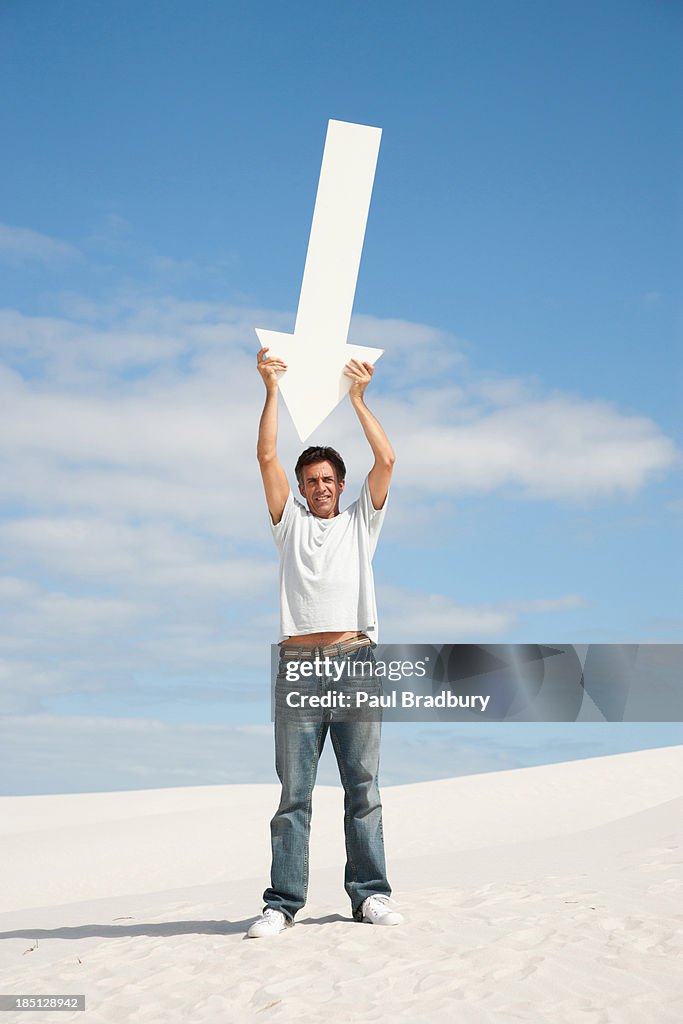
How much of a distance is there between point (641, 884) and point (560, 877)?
29.5 inches

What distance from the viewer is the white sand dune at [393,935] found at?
4.54m

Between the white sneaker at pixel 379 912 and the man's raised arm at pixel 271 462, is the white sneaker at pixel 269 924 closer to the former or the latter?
the white sneaker at pixel 379 912

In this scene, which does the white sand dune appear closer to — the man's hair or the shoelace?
the shoelace

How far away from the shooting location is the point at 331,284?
600 cm

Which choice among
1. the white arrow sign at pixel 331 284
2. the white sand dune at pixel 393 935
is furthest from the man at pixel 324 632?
the white sand dune at pixel 393 935

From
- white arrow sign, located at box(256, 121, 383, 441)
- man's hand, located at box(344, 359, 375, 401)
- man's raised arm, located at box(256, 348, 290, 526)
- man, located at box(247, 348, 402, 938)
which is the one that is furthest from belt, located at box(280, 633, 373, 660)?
man's hand, located at box(344, 359, 375, 401)

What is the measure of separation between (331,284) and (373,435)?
998mm

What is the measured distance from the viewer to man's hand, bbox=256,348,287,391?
19.0ft

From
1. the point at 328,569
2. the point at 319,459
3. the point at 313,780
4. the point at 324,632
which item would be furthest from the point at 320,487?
the point at 313,780

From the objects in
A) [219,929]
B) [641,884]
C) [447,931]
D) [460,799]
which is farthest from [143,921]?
[460,799]

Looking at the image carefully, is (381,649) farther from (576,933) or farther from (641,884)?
(641,884)

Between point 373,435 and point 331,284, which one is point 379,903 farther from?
point 331,284

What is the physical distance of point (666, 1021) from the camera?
14.1 ft

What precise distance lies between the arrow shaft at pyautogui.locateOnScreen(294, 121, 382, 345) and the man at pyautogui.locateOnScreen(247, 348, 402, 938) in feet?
2.27
